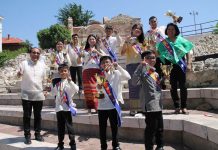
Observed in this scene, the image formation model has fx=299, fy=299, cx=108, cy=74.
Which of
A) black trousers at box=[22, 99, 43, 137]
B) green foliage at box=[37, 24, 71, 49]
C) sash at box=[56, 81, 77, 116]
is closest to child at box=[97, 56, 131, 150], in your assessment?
sash at box=[56, 81, 77, 116]

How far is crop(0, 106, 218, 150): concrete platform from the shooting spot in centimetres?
390

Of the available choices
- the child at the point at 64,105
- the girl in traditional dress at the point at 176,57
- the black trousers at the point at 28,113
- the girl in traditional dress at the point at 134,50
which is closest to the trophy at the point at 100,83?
the child at the point at 64,105

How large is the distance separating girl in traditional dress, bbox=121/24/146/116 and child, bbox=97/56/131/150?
3.25 ft

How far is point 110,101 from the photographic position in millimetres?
4629

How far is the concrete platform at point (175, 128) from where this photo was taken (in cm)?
390

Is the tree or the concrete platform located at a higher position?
the tree

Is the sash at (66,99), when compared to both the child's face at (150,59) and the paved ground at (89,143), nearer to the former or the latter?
the paved ground at (89,143)

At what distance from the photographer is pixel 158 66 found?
19.4ft

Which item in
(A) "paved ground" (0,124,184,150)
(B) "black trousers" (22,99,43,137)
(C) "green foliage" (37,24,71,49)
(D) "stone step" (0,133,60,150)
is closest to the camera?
(A) "paved ground" (0,124,184,150)

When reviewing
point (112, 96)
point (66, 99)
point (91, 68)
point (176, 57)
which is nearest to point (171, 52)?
point (176, 57)

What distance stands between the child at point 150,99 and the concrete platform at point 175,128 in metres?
0.48

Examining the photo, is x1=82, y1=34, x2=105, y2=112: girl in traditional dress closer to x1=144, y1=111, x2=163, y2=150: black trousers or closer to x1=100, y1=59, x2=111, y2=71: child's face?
x1=100, y1=59, x2=111, y2=71: child's face

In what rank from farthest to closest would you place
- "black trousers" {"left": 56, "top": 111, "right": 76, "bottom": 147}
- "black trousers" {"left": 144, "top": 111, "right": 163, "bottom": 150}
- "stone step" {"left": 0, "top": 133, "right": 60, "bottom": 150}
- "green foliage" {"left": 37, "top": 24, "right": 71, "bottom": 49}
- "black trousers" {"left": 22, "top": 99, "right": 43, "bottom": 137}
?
"green foliage" {"left": 37, "top": 24, "right": 71, "bottom": 49}, "black trousers" {"left": 22, "top": 99, "right": 43, "bottom": 137}, "stone step" {"left": 0, "top": 133, "right": 60, "bottom": 150}, "black trousers" {"left": 56, "top": 111, "right": 76, "bottom": 147}, "black trousers" {"left": 144, "top": 111, "right": 163, "bottom": 150}

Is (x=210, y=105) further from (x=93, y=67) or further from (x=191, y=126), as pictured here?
(x=93, y=67)
